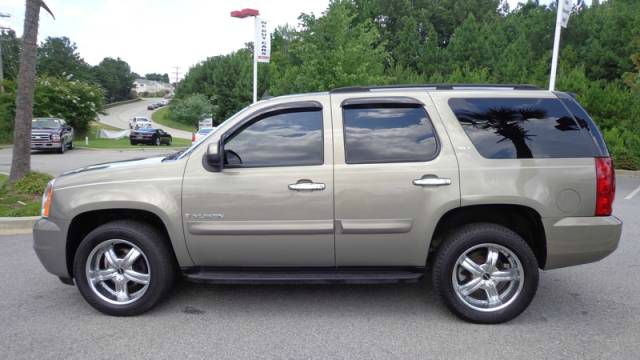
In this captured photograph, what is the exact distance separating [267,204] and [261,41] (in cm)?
1467

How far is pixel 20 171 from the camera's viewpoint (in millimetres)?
8711

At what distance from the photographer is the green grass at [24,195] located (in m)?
7.40

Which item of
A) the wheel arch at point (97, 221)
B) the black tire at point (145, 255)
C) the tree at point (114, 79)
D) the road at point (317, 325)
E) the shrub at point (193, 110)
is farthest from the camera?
the tree at point (114, 79)

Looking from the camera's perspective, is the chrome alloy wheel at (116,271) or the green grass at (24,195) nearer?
the chrome alloy wheel at (116,271)

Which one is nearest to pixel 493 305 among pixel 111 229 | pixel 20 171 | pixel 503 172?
pixel 503 172

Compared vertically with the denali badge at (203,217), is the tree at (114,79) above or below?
above

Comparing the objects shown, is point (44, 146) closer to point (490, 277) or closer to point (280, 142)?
point (280, 142)

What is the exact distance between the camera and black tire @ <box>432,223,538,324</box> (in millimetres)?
3783

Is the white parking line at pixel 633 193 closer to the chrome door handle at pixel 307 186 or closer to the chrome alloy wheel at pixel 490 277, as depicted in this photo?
the chrome alloy wheel at pixel 490 277

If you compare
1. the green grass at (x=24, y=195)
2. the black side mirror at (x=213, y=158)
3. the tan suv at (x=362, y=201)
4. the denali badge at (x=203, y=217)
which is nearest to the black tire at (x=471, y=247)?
the tan suv at (x=362, y=201)

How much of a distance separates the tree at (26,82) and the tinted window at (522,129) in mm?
7857

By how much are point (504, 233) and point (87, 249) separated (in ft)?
11.3

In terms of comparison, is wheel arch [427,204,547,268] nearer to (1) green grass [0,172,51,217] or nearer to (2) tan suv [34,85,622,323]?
(2) tan suv [34,85,622,323]

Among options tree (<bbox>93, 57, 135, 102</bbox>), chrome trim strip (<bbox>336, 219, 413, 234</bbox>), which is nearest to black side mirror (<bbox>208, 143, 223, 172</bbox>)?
chrome trim strip (<bbox>336, 219, 413, 234</bbox>)
